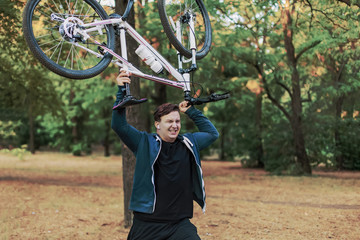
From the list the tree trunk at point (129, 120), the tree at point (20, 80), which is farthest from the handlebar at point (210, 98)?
the tree at point (20, 80)

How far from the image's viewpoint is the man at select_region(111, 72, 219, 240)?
3205 millimetres

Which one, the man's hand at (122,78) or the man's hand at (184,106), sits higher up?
the man's hand at (122,78)

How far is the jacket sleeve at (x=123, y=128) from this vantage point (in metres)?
3.24

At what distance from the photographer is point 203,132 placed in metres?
3.79

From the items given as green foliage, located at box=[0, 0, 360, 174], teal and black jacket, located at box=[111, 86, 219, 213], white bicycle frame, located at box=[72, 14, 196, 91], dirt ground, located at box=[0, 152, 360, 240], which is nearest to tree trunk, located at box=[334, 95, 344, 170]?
green foliage, located at box=[0, 0, 360, 174]

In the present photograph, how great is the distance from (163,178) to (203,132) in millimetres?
743

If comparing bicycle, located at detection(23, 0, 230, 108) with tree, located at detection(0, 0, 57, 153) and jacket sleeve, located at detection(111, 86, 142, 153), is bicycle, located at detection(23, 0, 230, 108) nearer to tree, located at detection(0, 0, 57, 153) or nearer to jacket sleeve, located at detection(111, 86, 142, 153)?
jacket sleeve, located at detection(111, 86, 142, 153)

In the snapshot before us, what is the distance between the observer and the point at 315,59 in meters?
16.7

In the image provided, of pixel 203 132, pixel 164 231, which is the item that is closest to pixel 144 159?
pixel 164 231

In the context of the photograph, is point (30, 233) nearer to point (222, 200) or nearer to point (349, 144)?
point (222, 200)

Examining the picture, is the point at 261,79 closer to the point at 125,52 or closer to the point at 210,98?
the point at 210,98

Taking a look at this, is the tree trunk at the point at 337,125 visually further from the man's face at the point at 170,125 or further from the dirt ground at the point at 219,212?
the man's face at the point at 170,125

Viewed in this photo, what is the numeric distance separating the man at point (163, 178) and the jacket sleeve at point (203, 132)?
7.5 inches

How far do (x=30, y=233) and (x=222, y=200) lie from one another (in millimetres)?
4865
